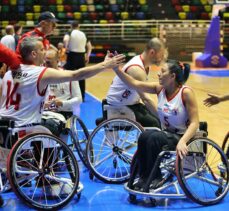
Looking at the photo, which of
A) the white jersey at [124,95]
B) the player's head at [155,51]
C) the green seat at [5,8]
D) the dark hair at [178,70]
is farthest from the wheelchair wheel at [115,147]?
the green seat at [5,8]

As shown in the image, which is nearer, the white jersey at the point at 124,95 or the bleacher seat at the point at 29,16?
the white jersey at the point at 124,95

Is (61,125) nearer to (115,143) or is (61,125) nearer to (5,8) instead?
(115,143)

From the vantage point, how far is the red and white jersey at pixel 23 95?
3.47 meters

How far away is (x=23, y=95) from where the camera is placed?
11.4 ft

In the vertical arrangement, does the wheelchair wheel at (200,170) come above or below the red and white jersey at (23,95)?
below

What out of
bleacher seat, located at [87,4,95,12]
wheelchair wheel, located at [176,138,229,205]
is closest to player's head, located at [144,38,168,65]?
wheelchair wheel, located at [176,138,229,205]

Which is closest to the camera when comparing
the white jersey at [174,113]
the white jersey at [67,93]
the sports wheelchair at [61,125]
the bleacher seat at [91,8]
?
the white jersey at [174,113]

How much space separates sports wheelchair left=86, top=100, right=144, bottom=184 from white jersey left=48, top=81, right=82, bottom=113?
0.92 feet

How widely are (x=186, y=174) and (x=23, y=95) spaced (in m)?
1.32

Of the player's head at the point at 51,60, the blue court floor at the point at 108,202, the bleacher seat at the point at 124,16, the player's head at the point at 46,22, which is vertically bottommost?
the blue court floor at the point at 108,202

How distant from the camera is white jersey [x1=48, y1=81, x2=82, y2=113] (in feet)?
15.0

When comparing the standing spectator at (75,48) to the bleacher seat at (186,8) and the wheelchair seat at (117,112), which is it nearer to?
the wheelchair seat at (117,112)

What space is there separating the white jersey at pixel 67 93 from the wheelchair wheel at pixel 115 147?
0.48 m

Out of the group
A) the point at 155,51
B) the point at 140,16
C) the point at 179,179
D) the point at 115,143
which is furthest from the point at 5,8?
the point at 179,179
